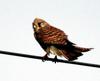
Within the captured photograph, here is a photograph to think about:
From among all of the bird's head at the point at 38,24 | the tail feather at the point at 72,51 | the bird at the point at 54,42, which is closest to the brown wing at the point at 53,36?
the bird at the point at 54,42

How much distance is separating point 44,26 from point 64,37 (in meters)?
0.73

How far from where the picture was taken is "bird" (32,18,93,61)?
532cm

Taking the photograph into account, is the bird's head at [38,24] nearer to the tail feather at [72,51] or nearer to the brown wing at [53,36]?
the brown wing at [53,36]

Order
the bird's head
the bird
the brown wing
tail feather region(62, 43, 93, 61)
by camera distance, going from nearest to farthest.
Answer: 1. tail feather region(62, 43, 93, 61)
2. the bird
3. the brown wing
4. the bird's head

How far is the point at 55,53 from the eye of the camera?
19.2 ft

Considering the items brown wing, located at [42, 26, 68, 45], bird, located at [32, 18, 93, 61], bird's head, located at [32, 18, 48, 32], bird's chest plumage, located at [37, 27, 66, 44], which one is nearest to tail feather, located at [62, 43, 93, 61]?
bird, located at [32, 18, 93, 61]

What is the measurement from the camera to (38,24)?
21.9 ft

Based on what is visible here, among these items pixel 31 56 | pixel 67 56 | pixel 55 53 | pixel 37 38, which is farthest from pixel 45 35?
pixel 31 56


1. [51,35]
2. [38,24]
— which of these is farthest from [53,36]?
[38,24]

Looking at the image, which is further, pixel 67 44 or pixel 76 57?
pixel 67 44

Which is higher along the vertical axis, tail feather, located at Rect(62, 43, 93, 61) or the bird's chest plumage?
the bird's chest plumage

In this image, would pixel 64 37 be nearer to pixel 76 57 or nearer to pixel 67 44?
pixel 67 44

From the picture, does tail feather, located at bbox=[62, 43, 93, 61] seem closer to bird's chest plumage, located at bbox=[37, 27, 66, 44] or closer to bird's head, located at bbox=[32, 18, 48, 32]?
bird's chest plumage, located at bbox=[37, 27, 66, 44]

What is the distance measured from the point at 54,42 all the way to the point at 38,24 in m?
0.82
